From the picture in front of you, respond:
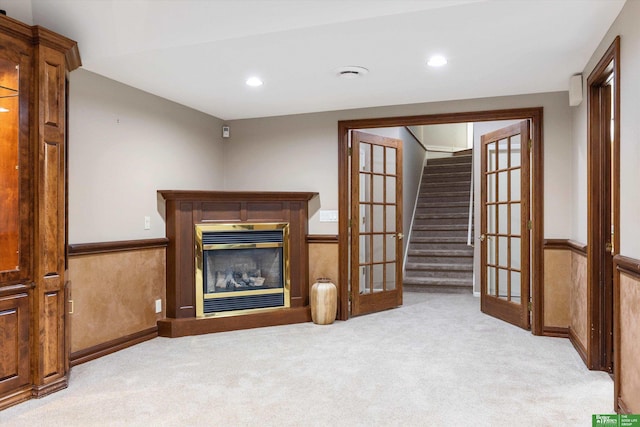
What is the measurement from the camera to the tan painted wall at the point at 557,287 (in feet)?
12.6

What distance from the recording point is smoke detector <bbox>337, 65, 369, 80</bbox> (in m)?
3.25

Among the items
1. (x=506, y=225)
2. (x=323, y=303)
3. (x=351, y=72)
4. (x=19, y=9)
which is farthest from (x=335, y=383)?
(x=19, y=9)

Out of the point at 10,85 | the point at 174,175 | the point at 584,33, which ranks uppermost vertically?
the point at 584,33

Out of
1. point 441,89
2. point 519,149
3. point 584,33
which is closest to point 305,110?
point 441,89

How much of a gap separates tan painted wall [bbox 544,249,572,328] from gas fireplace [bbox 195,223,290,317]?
2.32 metres

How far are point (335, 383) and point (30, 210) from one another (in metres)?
2.03

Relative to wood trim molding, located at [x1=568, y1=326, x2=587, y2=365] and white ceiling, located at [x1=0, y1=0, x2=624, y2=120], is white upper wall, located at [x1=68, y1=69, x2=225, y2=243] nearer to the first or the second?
white ceiling, located at [x1=0, y1=0, x2=624, y2=120]

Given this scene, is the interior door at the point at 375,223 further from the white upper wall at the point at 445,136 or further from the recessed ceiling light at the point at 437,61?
the white upper wall at the point at 445,136

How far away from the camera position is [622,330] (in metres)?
2.29

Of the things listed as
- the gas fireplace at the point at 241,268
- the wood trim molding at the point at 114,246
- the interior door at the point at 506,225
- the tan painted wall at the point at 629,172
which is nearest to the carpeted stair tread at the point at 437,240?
the interior door at the point at 506,225

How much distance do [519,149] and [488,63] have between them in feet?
4.69

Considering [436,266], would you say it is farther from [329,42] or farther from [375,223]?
[329,42]

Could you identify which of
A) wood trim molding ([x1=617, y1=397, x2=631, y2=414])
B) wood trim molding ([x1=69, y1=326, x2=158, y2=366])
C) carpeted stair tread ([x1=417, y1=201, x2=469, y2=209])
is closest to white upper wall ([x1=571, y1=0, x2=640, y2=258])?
wood trim molding ([x1=617, y1=397, x2=631, y2=414])

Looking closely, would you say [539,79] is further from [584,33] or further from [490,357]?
[490,357]
